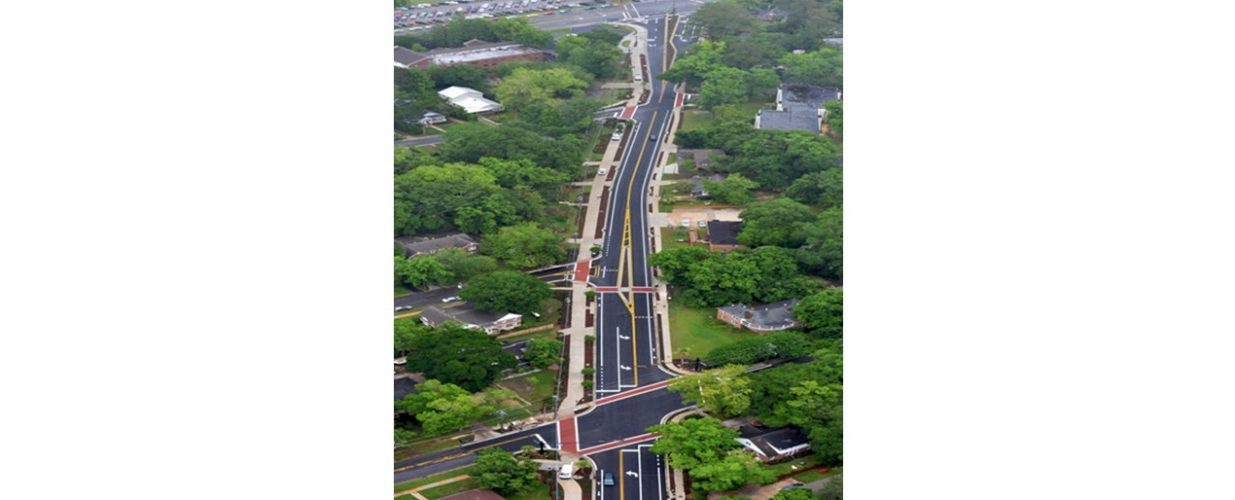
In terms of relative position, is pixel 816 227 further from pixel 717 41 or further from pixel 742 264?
pixel 717 41

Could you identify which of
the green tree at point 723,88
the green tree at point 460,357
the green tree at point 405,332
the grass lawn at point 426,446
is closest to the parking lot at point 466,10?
the green tree at point 723,88

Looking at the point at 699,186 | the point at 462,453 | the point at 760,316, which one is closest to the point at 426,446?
the point at 462,453

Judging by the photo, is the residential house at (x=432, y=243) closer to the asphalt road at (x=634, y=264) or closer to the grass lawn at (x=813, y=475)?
the asphalt road at (x=634, y=264)

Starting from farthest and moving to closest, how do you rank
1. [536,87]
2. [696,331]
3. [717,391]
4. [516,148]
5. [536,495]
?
[536,87] < [516,148] < [696,331] < [717,391] < [536,495]

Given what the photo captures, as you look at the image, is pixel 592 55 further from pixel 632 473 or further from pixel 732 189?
pixel 632 473

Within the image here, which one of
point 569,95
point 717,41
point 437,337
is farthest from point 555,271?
point 717,41

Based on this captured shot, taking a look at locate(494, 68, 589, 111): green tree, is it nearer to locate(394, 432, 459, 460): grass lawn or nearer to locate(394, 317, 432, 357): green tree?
locate(394, 317, 432, 357): green tree
